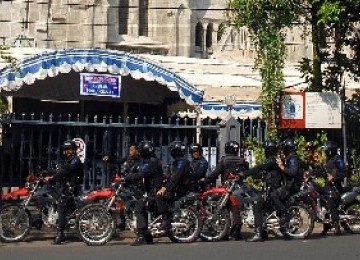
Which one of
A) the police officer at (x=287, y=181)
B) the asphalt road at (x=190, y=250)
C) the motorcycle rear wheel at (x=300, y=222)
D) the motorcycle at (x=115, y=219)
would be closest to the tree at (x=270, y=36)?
the police officer at (x=287, y=181)

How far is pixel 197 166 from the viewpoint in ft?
49.2

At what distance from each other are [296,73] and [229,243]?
13473mm

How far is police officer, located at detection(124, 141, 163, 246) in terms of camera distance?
1359 cm

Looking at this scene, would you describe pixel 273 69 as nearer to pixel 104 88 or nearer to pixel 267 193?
pixel 104 88

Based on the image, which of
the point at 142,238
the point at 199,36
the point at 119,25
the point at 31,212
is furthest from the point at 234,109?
the point at 199,36

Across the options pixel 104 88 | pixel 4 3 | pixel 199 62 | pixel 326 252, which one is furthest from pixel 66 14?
pixel 326 252

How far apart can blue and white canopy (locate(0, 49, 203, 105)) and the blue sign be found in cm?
81

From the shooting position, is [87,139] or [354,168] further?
[354,168]

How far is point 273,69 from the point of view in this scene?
1923cm

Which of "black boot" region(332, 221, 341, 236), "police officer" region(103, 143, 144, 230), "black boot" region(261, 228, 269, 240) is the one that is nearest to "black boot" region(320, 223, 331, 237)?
"black boot" region(332, 221, 341, 236)

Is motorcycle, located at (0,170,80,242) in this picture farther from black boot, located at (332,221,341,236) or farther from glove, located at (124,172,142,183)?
black boot, located at (332,221,341,236)

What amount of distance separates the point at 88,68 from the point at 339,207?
20.4ft

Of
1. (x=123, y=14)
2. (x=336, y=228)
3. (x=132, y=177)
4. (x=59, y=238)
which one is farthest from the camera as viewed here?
(x=123, y=14)

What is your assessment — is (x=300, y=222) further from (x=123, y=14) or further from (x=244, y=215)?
(x=123, y=14)
